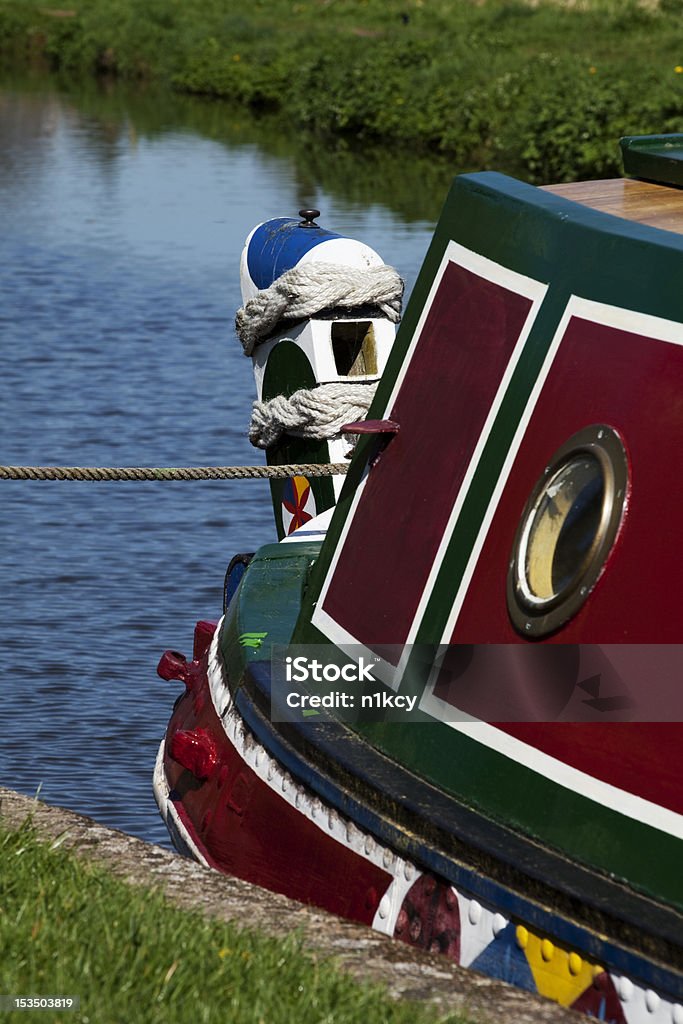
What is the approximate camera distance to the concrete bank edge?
302 cm

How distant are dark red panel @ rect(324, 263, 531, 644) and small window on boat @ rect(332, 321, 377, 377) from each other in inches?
55.0

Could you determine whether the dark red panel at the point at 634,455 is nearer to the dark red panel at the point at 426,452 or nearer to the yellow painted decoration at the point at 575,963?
the dark red panel at the point at 426,452

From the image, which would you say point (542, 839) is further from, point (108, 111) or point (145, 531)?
point (108, 111)

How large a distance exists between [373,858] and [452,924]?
0.28m

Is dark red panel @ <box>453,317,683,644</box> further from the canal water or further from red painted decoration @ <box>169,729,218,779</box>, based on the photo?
the canal water

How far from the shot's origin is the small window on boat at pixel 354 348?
5.47 m

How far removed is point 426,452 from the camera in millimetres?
3910

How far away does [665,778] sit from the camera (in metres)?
3.19

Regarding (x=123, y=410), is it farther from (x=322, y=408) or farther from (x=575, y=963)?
(x=575, y=963)

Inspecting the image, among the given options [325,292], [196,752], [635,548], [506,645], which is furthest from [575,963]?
[325,292]

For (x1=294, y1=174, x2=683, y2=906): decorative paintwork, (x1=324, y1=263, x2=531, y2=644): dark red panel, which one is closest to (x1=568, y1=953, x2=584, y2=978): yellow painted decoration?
(x1=294, y1=174, x2=683, y2=906): decorative paintwork

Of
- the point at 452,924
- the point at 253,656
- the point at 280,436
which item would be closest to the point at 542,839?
the point at 452,924

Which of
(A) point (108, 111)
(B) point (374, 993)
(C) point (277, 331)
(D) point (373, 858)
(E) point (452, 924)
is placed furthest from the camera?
(A) point (108, 111)

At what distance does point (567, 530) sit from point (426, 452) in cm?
56
